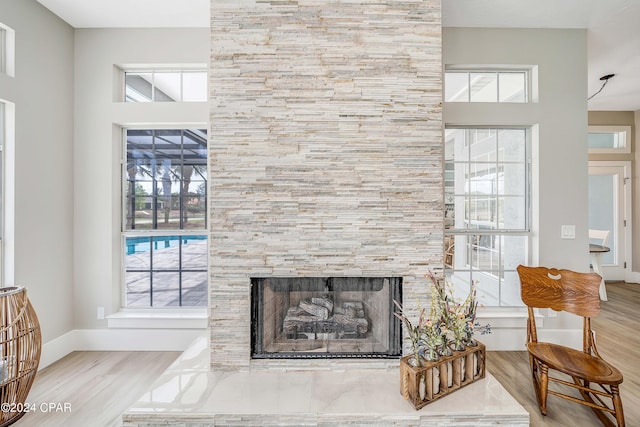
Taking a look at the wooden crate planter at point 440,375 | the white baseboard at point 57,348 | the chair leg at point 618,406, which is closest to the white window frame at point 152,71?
the white baseboard at point 57,348

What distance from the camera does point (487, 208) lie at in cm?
305

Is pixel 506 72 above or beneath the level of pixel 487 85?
above

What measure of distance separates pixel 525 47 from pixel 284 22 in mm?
2273

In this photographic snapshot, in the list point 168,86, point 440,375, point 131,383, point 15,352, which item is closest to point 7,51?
point 168,86

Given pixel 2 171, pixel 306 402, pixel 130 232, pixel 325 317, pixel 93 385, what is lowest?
pixel 93 385

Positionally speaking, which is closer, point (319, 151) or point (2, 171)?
point (319, 151)

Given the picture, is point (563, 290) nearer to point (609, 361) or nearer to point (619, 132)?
point (609, 361)

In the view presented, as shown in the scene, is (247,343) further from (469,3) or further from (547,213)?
(469,3)

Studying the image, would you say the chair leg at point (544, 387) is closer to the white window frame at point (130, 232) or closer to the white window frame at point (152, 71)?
the white window frame at point (130, 232)

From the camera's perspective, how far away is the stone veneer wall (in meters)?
2.05

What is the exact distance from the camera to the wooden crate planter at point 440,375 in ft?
5.58

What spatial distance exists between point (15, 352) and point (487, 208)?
11.9 ft

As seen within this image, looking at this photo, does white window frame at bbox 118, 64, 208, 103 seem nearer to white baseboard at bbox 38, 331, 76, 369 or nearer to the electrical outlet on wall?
white baseboard at bbox 38, 331, 76, 369

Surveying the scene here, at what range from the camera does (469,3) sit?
2.55 m
